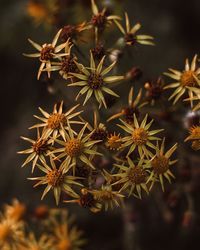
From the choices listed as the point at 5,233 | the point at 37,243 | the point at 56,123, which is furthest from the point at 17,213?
the point at 56,123

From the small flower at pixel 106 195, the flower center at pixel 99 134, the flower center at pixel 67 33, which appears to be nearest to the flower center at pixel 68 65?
the flower center at pixel 67 33

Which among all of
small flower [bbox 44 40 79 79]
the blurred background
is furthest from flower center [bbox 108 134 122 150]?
the blurred background

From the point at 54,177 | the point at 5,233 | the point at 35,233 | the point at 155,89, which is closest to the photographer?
the point at 54,177

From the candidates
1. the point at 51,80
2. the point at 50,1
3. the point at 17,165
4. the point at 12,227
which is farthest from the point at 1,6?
the point at 12,227

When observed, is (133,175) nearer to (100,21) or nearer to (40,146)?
(40,146)

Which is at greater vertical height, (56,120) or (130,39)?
(130,39)

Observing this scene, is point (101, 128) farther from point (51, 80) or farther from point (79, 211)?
point (79, 211)
